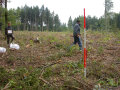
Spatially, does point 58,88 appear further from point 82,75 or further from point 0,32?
point 0,32

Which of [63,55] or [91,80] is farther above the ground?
[63,55]

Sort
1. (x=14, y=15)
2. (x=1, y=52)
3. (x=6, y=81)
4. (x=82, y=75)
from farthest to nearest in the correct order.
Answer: (x=14, y=15) → (x=1, y=52) → (x=82, y=75) → (x=6, y=81)

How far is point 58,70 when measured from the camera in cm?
420

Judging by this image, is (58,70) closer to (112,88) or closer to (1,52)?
(112,88)

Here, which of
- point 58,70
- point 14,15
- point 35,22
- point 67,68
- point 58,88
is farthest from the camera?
point 35,22

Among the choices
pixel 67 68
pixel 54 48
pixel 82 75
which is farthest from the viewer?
pixel 54 48

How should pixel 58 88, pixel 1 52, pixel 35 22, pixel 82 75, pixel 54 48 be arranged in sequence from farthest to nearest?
pixel 35 22
pixel 54 48
pixel 1 52
pixel 82 75
pixel 58 88

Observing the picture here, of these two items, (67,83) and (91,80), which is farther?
(91,80)

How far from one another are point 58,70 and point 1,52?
3380mm

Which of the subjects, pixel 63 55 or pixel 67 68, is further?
pixel 63 55

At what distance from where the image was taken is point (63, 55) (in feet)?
19.7

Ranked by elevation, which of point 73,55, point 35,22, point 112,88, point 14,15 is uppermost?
point 35,22

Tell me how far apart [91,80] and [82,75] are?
0.35m

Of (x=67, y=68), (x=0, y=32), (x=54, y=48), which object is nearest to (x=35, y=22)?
(x=0, y=32)
